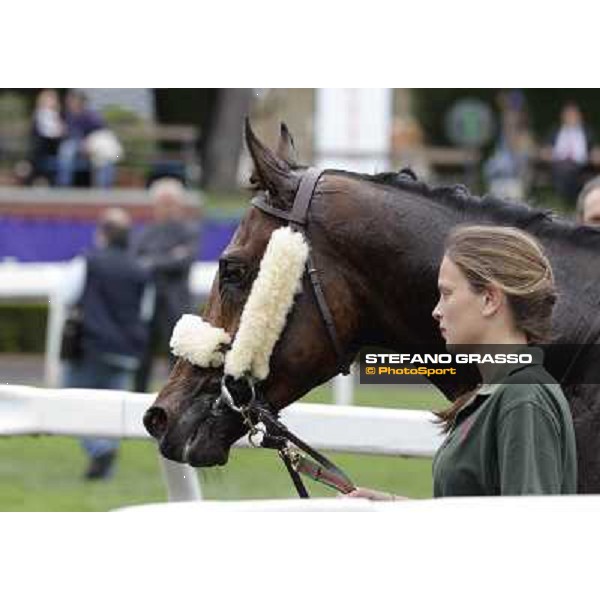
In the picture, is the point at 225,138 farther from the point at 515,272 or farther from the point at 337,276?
the point at 515,272

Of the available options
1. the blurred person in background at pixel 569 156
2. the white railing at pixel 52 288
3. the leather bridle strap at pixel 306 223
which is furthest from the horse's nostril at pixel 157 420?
the blurred person in background at pixel 569 156

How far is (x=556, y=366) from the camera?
13.0ft

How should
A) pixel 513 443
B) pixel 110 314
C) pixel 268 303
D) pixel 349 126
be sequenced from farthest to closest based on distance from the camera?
pixel 349 126
pixel 110 314
pixel 268 303
pixel 513 443

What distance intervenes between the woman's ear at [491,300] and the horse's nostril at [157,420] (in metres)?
1.24

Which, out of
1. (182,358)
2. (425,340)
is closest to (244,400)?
(182,358)

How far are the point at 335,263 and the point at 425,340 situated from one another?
310 mm

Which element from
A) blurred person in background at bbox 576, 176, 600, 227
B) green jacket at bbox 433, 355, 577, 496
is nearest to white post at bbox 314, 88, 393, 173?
blurred person in background at bbox 576, 176, 600, 227

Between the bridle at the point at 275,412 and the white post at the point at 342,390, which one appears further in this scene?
the white post at the point at 342,390

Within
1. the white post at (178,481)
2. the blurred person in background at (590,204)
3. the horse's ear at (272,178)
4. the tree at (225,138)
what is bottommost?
the tree at (225,138)

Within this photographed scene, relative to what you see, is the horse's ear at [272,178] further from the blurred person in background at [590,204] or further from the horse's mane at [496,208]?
the blurred person in background at [590,204]

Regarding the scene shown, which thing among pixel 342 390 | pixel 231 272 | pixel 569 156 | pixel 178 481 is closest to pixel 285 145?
pixel 231 272

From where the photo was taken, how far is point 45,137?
21547 millimetres

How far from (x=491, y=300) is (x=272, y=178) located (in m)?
1.13

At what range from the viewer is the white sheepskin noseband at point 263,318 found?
4.13m
